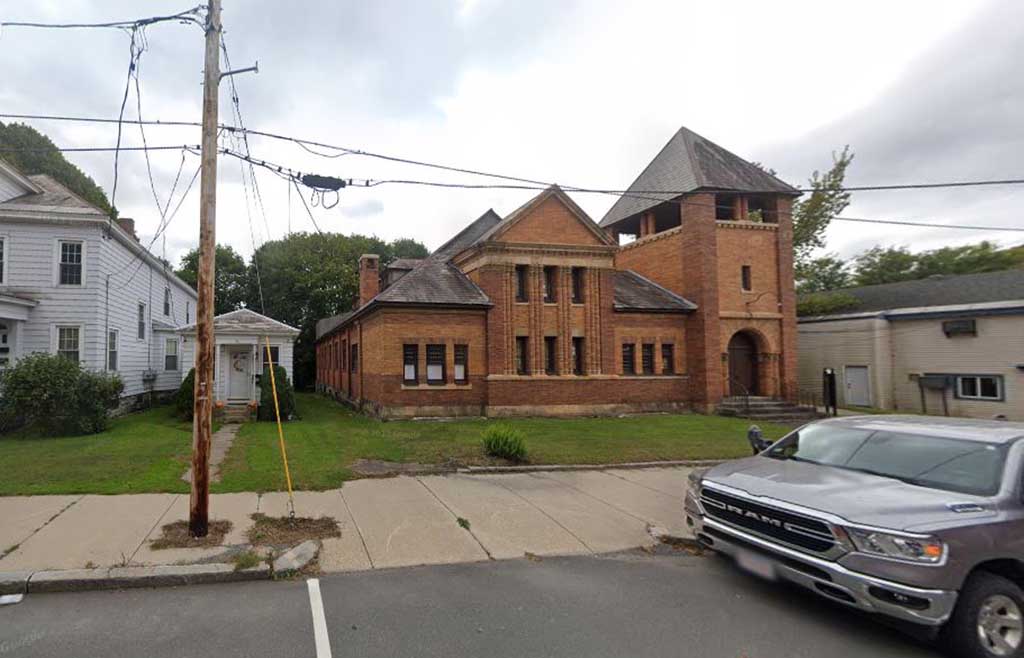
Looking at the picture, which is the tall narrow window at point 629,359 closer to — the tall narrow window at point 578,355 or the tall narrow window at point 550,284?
the tall narrow window at point 578,355

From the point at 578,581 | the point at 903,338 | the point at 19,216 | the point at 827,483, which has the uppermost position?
the point at 19,216

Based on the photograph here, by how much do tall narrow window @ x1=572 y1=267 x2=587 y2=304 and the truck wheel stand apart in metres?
18.1

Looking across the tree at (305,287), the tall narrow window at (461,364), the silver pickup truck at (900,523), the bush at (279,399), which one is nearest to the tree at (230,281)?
the tree at (305,287)

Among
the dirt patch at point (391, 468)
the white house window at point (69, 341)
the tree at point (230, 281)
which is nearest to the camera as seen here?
the dirt patch at point (391, 468)

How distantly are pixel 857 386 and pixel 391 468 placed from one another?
82.4 ft

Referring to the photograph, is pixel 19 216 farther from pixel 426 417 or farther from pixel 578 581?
pixel 578 581

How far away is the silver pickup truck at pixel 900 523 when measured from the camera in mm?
4090

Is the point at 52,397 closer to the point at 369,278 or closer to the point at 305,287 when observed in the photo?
the point at 369,278

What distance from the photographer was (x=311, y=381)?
43.4 metres

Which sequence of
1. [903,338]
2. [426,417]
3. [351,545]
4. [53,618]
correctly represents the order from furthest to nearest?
[903,338] < [426,417] < [351,545] < [53,618]

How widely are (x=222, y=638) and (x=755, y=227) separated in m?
24.1

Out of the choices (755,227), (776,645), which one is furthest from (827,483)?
(755,227)

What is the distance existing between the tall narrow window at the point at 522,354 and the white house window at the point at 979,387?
60.4ft

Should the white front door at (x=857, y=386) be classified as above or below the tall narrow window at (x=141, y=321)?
below
